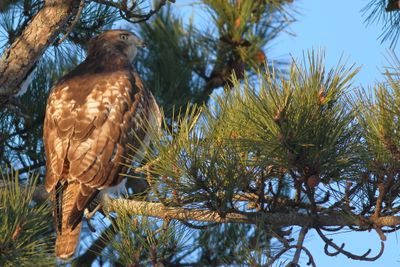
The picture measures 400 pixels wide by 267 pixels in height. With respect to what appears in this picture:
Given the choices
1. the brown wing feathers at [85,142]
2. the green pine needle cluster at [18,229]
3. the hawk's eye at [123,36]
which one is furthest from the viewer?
the hawk's eye at [123,36]

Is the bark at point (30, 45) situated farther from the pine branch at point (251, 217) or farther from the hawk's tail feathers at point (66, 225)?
the pine branch at point (251, 217)

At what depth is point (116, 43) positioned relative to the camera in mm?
6535

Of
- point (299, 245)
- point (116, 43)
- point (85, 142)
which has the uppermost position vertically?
point (116, 43)

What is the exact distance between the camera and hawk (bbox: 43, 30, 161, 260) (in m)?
4.92

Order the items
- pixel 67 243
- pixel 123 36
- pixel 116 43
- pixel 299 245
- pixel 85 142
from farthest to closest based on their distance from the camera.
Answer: pixel 123 36, pixel 116 43, pixel 85 142, pixel 67 243, pixel 299 245

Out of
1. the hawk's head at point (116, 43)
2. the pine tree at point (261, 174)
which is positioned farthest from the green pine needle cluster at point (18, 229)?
the hawk's head at point (116, 43)

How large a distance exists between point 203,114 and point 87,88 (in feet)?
6.10

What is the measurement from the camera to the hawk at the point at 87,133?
4.92 meters

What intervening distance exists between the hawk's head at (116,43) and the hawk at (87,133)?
→ 0.52 feet

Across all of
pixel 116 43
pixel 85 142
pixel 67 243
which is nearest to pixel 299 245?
pixel 67 243

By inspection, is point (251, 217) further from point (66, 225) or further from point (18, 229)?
point (66, 225)

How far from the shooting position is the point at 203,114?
3.95 m

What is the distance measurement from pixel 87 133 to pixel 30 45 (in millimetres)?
675

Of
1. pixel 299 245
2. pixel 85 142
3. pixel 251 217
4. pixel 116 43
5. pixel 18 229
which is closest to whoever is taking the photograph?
pixel 18 229
